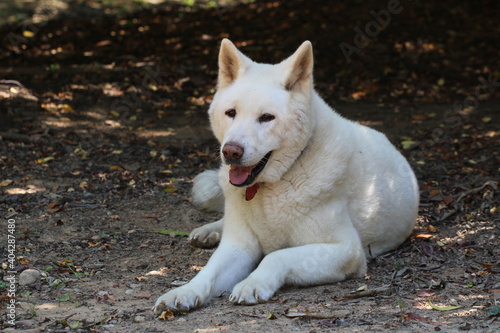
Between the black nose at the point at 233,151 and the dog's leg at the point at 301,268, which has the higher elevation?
the black nose at the point at 233,151

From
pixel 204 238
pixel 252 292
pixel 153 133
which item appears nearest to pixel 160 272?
pixel 204 238

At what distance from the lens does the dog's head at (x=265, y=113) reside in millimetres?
4434

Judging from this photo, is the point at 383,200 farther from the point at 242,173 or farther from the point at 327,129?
the point at 242,173

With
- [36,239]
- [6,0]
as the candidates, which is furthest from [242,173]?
[6,0]

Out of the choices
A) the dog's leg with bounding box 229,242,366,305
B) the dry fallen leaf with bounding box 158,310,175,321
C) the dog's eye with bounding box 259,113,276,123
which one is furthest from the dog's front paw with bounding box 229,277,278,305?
the dog's eye with bounding box 259,113,276,123

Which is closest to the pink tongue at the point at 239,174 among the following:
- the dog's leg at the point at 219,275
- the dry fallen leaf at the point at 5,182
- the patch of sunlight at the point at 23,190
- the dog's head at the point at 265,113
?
the dog's head at the point at 265,113

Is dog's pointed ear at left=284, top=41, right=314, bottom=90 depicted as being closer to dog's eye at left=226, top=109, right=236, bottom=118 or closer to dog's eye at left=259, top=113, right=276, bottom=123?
dog's eye at left=259, top=113, right=276, bottom=123

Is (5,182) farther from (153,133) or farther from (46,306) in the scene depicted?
(46,306)

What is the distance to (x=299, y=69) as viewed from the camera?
4.64 meters

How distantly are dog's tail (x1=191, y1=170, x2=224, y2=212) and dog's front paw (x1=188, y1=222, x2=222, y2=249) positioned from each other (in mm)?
652

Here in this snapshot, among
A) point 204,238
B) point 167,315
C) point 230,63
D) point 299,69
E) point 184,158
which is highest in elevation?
point 230,63

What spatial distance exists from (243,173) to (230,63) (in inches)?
33.9

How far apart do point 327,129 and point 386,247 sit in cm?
128

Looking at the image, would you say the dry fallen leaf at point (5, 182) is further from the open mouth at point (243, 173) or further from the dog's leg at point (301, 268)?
the dog's leg at point (301, 268)
